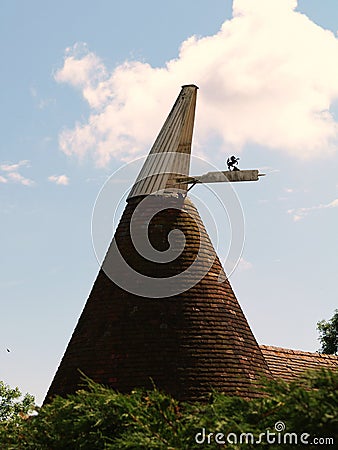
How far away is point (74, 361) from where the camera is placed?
9938 millimetres

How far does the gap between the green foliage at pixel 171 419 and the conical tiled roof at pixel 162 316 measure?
60.5 inches

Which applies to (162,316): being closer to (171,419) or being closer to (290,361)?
(171,419)

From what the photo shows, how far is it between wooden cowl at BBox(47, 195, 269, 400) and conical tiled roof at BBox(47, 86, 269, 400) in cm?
1

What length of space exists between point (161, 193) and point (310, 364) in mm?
4993

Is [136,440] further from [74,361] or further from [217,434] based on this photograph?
[74,361]

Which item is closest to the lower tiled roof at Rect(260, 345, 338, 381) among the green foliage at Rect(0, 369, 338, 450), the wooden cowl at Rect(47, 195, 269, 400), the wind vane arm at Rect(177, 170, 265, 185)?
the wooden cowl at Rect(47, 195, 269, 400)

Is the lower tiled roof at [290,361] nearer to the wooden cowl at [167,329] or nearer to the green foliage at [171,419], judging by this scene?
the wooden cowl at [167,329]

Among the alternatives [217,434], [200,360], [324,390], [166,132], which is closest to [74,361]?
[200,360]

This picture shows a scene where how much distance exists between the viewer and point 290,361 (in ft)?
44.6

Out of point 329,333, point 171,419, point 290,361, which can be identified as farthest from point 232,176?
point 329,333

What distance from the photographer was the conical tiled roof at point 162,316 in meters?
9.31

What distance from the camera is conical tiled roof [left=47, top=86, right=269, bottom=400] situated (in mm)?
9312

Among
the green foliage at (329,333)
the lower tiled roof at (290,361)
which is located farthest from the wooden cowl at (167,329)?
the green foliage at (329,333)

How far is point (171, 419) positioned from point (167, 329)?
9.76 feet
